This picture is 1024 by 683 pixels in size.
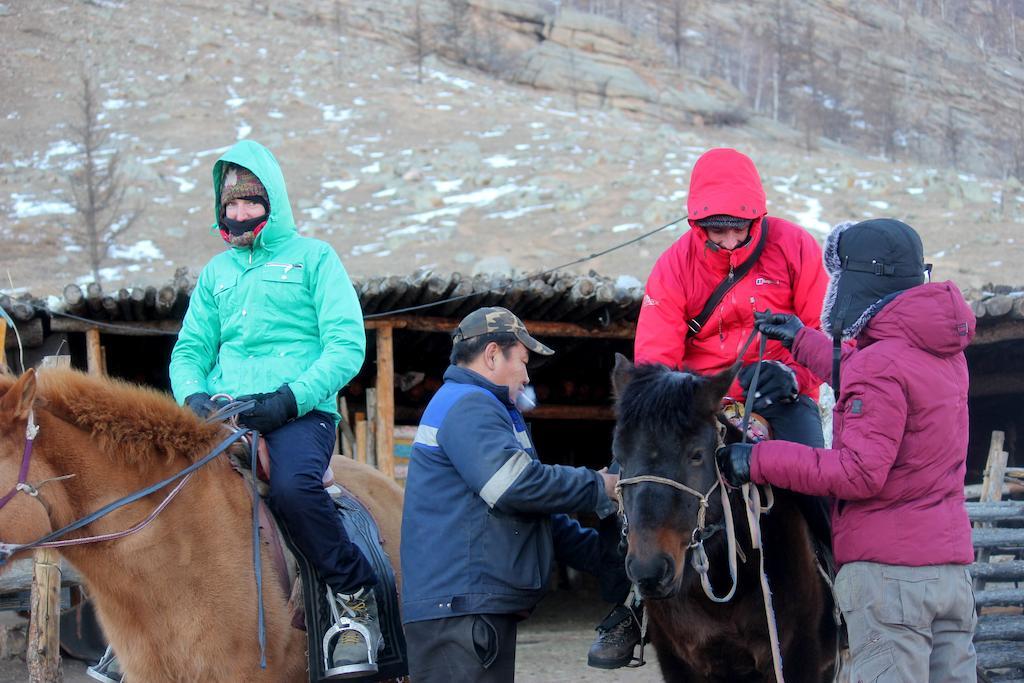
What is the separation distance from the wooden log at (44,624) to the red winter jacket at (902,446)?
4659 mm

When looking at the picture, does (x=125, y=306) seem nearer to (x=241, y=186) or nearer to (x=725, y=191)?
(x=241, y=186)

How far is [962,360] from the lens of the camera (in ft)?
11.9

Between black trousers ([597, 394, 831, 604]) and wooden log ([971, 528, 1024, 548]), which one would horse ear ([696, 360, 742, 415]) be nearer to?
black trousers ([597, 394, 831, 604])

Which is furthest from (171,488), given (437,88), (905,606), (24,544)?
(437,88)

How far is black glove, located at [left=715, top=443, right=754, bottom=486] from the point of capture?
11.6ft

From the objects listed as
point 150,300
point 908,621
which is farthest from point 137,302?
point 908,621

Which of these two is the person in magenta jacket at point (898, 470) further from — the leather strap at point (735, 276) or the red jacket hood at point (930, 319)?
the leather strap at point (735, 276)

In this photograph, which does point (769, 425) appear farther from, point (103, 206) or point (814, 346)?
point (103, 206)

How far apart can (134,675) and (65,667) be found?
583cm

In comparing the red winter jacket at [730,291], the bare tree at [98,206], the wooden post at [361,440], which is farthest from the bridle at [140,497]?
the bare tree at [98,206]

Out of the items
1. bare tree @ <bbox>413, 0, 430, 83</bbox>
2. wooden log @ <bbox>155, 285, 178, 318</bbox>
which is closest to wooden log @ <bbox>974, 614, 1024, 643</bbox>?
wooden log @ <bbox>155, 285, 178, 318</bbox>

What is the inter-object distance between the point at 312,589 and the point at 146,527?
724mm

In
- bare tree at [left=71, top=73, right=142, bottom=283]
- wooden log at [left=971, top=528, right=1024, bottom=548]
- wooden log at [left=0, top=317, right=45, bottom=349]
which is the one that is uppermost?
bare tree at [left=71, top=73, right=142, bottom=283]

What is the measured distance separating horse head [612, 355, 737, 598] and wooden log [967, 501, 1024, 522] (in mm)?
4795
